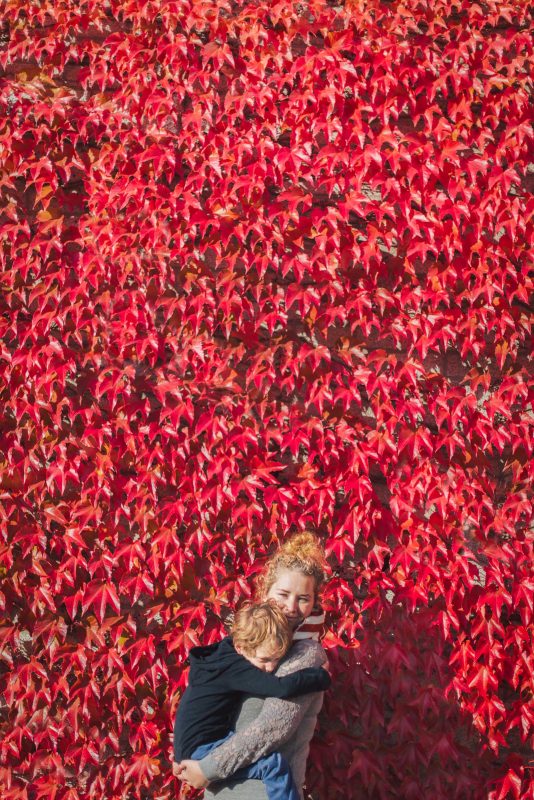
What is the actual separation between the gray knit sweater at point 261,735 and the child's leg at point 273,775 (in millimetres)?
25

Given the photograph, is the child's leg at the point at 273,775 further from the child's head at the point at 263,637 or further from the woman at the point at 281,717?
the child's head at the point at 263,637

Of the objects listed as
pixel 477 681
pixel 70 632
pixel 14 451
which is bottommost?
pixel 70 632

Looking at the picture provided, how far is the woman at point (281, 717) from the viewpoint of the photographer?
6.79 ft

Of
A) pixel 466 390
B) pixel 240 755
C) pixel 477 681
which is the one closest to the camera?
pixel 240 755

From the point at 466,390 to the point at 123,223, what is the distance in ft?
5.13

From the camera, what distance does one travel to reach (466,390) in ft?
10.3

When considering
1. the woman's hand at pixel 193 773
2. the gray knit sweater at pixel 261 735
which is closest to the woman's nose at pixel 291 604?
the gray knit sweater at pixel 261 735

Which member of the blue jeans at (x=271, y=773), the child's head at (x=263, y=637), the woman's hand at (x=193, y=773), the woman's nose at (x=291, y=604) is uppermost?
the child's head at (x=263, y=637)

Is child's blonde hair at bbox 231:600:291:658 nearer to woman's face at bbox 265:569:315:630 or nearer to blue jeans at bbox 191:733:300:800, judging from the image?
woman's face at bbox 265:569:315:630

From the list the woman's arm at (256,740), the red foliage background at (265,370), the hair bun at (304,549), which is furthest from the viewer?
the red foliage background at (265,370)

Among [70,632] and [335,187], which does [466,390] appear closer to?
[335,187]

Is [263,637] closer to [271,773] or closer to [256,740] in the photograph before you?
[256,740]

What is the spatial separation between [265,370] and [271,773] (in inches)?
58.3

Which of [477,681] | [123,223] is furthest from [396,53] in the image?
[477,681]
